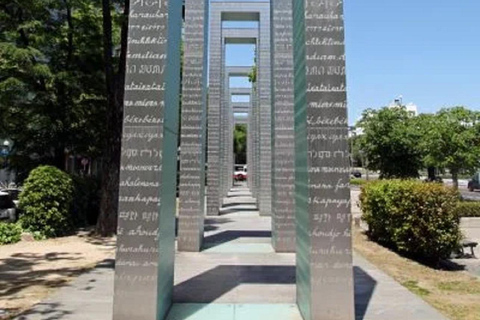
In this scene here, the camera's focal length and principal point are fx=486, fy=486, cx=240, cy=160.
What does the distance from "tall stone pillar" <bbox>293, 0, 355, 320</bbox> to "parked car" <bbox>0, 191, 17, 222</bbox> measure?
510 inches

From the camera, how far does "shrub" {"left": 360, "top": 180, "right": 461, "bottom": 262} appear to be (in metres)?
9.93

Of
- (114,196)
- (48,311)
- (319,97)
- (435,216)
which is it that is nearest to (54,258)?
(114,196)

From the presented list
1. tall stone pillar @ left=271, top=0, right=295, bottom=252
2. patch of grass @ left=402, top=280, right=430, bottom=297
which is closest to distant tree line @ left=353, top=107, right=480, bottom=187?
tall stone pillar @ left=271, top=0, right=295, bottom=252

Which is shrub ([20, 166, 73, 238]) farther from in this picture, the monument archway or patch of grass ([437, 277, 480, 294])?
patch of grass ([437, 277, 480, 294])

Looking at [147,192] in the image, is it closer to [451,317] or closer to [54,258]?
[451,317]

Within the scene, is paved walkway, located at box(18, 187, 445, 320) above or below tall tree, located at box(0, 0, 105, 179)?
below

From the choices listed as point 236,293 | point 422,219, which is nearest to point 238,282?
point 236,293

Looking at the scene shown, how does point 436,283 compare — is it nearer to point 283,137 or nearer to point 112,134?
point 283,137

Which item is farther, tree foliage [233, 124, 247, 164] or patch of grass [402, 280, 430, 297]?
tree foliage [233, 124, 247, 164]

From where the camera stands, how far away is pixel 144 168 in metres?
5.71

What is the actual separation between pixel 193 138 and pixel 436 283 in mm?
6157

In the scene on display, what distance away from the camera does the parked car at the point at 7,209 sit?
16000 millimetres

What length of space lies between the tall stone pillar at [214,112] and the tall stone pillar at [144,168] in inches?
515

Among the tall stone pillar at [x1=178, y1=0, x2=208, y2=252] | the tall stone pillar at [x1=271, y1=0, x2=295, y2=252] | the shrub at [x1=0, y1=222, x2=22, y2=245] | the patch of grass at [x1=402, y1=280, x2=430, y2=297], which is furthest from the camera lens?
the shrub at [x1=0, y1=222, x2=22, y2=245]
